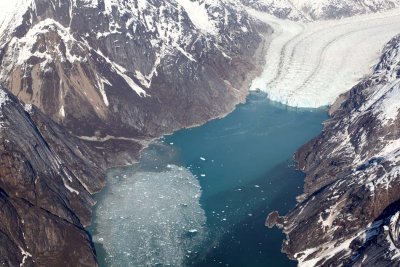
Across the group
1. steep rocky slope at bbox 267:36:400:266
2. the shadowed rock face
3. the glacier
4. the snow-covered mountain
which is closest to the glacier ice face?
the shadowed rock face

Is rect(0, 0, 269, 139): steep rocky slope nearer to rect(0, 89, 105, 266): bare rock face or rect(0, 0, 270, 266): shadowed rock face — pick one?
rect(0, 0, 270, 266): shadowed rock face

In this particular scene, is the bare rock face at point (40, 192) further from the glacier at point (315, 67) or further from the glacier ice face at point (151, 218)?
the glacier at point (315, 67)

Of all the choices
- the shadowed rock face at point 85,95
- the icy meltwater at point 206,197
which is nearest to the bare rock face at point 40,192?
the shadowed rock face at point 85,95

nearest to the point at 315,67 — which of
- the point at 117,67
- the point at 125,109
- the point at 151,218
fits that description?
the point at 117,67

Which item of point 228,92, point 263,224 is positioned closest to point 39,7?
point 228,92

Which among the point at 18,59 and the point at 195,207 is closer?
the point at 195,207

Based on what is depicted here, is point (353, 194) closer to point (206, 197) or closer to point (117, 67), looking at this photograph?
point (206, 197)

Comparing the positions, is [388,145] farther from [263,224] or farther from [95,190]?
[95,190]
